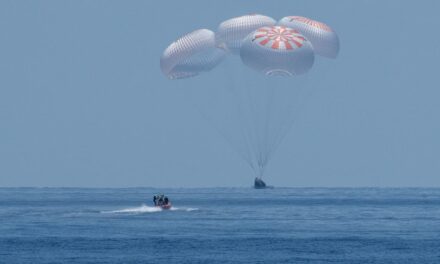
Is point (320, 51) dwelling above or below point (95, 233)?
above

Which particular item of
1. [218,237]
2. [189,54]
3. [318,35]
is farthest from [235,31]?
[218,237]

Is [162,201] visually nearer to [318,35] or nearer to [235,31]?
[235,31]

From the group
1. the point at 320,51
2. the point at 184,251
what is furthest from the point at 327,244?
the point at 320,51

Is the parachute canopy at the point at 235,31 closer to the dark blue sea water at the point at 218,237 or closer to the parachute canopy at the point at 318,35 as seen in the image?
the parachute canopy at the point at 318,35

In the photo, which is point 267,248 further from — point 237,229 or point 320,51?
point 320,51

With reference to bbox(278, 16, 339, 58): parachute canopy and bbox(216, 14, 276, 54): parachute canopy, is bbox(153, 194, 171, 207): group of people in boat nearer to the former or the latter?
bbox(216, 14, 276, 54): parachute canopy

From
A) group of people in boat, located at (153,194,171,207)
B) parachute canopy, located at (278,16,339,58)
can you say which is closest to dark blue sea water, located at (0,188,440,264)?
group of people in boat, located at (153,194,171,207)
